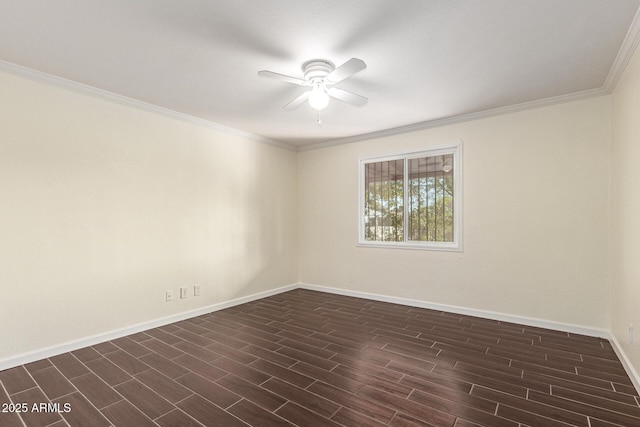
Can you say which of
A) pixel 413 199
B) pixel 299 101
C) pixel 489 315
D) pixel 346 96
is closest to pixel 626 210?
pixel 489 315

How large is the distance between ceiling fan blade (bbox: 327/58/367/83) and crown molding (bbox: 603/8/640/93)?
171 centimetres

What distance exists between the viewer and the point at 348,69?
89.3 inches

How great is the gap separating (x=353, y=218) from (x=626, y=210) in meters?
3.09

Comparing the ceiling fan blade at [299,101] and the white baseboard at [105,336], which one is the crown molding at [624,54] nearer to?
the ceiling fan blade at [299,101]

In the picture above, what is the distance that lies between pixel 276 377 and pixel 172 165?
8.72ft

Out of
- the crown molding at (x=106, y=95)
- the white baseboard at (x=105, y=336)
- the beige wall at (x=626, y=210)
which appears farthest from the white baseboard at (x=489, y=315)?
the crown molding at (x=106, y=95)

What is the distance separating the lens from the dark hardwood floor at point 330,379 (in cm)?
194

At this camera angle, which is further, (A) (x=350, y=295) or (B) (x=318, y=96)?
(A) (x=350, y=295)

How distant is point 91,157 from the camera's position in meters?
3.06

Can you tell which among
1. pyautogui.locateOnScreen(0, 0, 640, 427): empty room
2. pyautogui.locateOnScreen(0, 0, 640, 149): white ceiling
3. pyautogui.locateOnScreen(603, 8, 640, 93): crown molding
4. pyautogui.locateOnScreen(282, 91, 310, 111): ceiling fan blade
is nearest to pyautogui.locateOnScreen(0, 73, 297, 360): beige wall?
pyautogui.locateOnScreen(0, 0, 640, 427): empty room

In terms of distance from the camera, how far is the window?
4113mm

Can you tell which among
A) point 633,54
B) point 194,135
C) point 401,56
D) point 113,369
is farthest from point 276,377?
point 633,54

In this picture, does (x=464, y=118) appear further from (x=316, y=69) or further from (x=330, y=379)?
(x=330, y=379)

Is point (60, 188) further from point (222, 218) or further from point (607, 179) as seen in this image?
point (607, 179)
